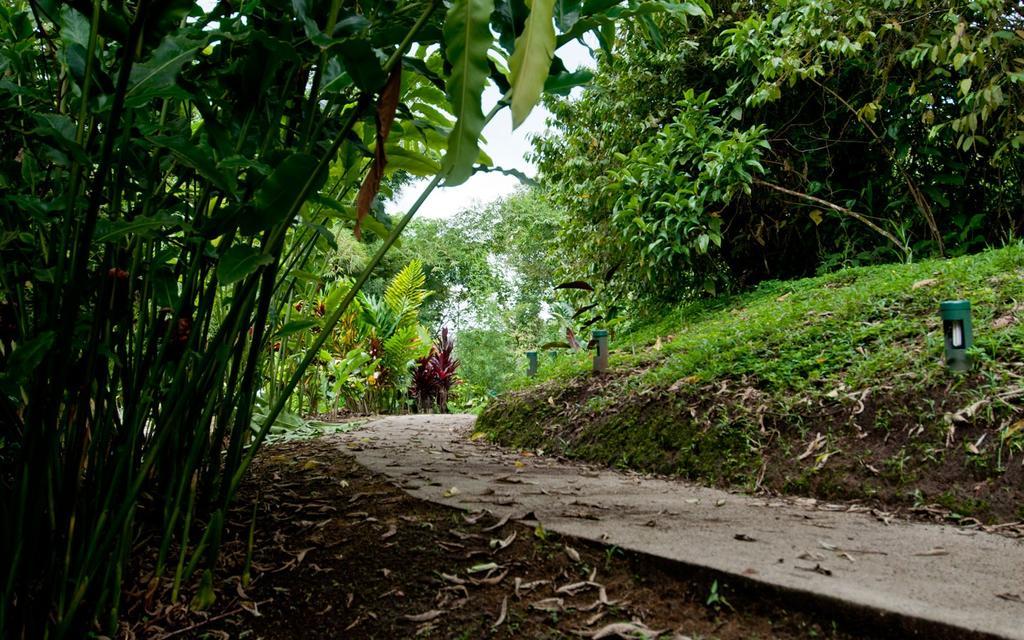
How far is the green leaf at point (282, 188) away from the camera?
38.3 inches

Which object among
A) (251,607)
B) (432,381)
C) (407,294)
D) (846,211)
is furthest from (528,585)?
(432,381)

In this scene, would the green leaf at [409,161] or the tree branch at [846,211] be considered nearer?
the green leaf at [409,161]

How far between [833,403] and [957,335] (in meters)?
0.46

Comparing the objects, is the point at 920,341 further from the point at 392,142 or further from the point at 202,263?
the point at 202,263

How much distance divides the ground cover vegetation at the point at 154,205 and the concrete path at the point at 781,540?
74 cm

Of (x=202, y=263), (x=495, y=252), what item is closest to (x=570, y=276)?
(x=202, y=263)

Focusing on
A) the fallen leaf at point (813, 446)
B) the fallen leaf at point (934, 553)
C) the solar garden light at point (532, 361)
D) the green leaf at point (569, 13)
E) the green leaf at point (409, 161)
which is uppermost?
the green leaf at point (569, 13)

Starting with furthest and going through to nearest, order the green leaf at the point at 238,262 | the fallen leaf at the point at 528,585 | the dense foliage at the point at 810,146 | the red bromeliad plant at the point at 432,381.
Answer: the red bromeliad plant at the point at 432,381 < the dense foliage at the point at 810,146 < the fallen leaf at the point at 528,585 < the green leaf at the point at 238,262

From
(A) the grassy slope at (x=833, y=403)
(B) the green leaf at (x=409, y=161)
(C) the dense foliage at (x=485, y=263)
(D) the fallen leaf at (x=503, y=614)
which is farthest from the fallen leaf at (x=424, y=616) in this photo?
(C) the dense foliage at (x=485, y=263)

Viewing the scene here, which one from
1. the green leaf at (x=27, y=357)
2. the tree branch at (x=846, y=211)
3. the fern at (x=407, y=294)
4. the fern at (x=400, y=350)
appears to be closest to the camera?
the green leaf at (x=27, y=357)

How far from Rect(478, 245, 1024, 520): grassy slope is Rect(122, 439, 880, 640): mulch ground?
3.35 ft

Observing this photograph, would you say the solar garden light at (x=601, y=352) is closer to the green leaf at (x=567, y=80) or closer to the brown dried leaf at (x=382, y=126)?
the green leaf at (x=567, y=80)

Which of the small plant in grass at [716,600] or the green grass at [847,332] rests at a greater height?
the green grass at [847,332]

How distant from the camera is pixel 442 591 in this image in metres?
1.27
